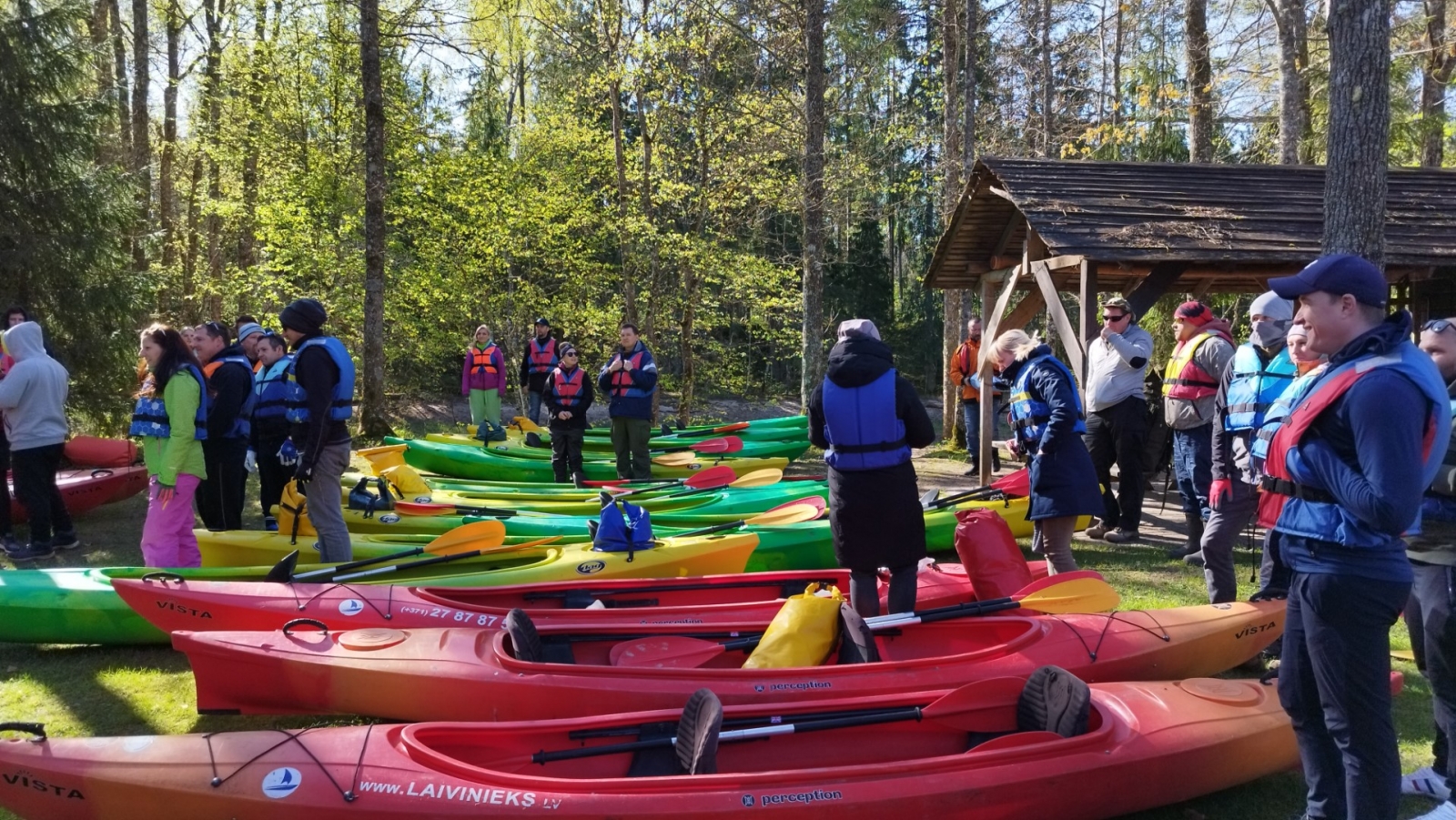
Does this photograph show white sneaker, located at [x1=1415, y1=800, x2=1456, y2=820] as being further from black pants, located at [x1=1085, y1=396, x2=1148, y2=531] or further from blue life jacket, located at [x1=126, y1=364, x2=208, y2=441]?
blue life jacket, located at [x1=126, y1=364, x2=208, y2=441]

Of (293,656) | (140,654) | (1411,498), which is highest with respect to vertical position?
(1411,498)

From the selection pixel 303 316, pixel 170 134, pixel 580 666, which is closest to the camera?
pixel 580 666

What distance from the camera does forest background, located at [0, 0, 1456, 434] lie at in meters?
12.4

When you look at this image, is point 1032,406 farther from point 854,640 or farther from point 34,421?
point 34,421

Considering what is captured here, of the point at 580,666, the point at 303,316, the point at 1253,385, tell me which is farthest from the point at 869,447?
the point at 303,316

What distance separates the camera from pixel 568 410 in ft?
31.2

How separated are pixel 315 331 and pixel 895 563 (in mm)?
3699

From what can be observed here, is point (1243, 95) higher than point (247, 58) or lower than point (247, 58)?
lower

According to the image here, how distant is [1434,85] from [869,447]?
17789 mm

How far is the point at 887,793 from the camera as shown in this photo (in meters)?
2.93

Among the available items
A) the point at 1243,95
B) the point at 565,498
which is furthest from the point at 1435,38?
the point at 565,498

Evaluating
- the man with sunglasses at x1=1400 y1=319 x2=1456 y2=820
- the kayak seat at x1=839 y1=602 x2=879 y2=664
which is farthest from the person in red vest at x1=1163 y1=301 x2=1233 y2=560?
the kayak seat at x1=839 y1=602 x2=879 y2=664

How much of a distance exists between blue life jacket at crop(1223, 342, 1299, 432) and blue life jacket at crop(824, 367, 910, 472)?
1766 millimetres

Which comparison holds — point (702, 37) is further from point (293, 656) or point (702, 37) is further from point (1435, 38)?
point (293, 656)
